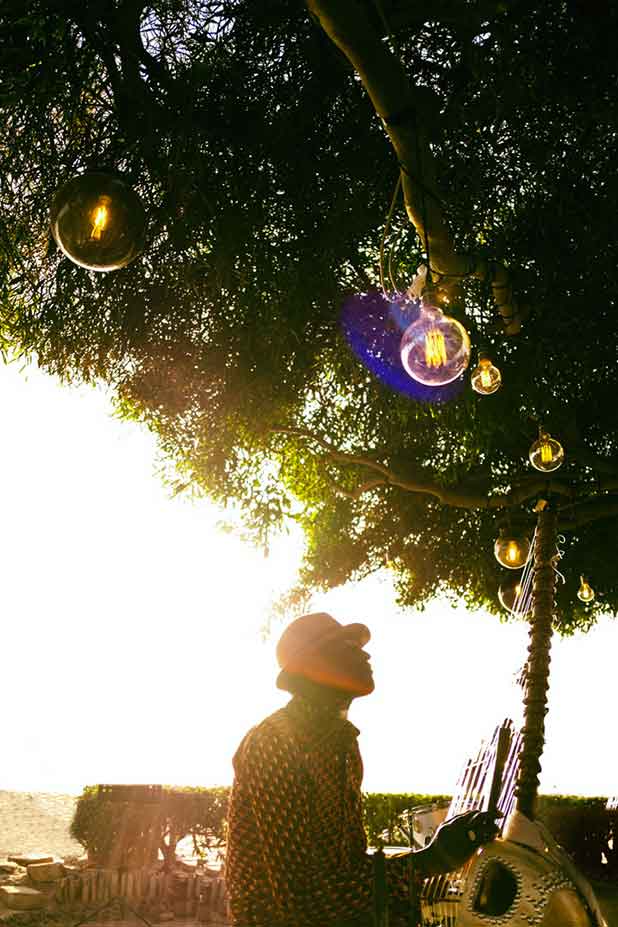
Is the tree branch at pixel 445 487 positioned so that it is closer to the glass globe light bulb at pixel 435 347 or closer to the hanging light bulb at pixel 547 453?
the hanging light bulb at pixel 547 453

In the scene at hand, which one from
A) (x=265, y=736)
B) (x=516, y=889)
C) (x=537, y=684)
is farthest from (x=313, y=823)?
(x=537, y=684)

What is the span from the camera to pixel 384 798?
14.5 meters

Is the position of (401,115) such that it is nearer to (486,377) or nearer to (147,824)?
(486,377)

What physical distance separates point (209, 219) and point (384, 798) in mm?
11271

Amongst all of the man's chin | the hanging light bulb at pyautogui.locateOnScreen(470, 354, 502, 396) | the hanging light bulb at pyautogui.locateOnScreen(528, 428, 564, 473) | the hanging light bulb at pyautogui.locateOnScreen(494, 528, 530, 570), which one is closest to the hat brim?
the man's chin

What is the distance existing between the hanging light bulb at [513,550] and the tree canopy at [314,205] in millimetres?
479

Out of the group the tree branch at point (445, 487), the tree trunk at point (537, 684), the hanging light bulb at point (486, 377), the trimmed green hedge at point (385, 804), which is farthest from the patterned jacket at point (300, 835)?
the trimmed green hedge at point (385, 804)

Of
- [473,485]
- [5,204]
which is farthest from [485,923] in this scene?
[473,485]

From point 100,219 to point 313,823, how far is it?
227 cm

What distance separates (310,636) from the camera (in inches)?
125

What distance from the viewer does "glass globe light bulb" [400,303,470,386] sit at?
11.8 ft

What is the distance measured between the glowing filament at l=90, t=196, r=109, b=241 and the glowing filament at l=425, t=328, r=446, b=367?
130 centimetres

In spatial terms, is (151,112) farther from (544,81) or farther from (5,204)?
(544,81)

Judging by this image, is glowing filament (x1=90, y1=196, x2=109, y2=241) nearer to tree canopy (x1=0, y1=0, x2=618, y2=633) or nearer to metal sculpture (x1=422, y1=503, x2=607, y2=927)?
tree canopy (x1=0, y1=0, x2=618, y2=633)
